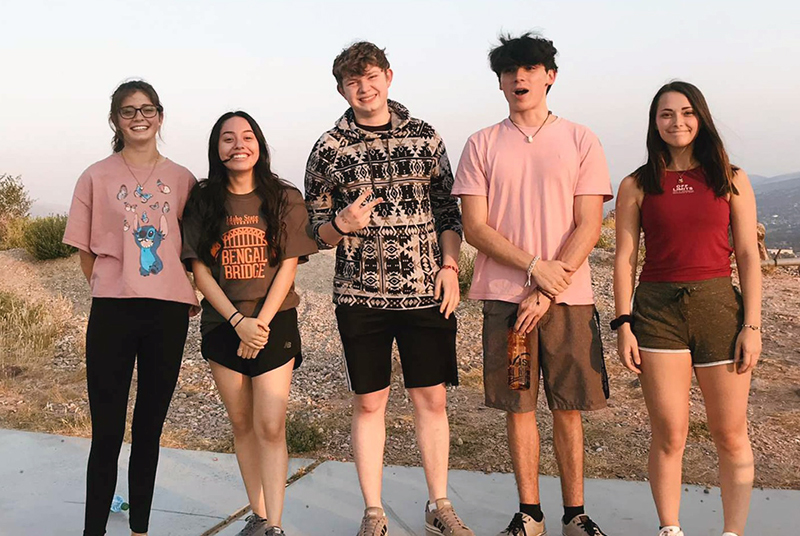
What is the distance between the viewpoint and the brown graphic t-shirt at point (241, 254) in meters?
3.21

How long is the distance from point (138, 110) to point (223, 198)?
53cm

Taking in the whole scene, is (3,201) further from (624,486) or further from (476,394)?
(624,486)

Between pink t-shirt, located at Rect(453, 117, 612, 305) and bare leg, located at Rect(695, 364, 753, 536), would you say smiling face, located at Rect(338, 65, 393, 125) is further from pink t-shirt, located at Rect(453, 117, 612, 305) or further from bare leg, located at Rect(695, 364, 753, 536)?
bare leg, located at Rect(695, 364, 753, 536)

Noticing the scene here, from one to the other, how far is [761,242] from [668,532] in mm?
9680

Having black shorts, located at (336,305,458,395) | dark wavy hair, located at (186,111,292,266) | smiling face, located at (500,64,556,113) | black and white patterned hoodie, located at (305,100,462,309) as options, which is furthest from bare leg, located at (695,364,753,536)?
dark wavy hair, located at (186,111,292,266)

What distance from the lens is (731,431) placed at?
2.96 meters

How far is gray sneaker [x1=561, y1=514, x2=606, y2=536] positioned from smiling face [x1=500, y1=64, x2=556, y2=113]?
1.82 meters

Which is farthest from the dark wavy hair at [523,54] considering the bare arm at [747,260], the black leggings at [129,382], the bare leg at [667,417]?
the black leggings at [129,382]

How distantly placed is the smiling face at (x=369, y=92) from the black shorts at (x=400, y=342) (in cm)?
87

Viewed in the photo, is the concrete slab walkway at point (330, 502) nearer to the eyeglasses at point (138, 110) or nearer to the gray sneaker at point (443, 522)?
the gray sneaker at point (443, 522)

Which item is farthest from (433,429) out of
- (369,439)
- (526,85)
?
(526,85)

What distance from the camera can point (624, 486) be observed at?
3891mm

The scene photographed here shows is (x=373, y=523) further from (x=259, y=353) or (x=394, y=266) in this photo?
(x=394, y=266)

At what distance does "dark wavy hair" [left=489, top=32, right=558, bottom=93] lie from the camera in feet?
10.2
